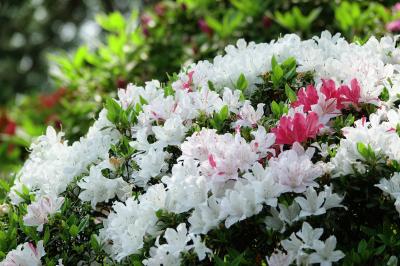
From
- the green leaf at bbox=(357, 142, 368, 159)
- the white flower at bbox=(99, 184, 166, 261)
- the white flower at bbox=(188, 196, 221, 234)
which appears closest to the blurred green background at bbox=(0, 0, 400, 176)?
the green leaf at bbox=(357, 142, 368, 159)

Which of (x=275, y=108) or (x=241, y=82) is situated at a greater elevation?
(x=241, y=82)

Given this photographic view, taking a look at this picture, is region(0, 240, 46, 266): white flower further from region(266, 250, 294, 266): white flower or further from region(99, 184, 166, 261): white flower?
region(266, 250, 294, 266): white flower

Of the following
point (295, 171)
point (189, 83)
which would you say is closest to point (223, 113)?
point (189, 83)

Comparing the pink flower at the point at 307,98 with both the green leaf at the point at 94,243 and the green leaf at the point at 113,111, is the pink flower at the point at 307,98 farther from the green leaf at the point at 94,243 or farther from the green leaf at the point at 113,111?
the green leaf at the point at 94,243

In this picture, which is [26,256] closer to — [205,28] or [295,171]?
[295,171]

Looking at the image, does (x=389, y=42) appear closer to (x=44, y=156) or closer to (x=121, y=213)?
(x=121, y=213)

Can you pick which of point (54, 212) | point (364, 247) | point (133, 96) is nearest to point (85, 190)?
point (54, 212)
